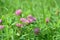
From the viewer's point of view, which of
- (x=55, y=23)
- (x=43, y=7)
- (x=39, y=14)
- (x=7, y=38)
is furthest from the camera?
(x=43, y=7)

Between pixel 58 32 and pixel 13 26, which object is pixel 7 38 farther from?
pixel 58 32

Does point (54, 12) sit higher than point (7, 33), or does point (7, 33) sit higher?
point (54, 12)

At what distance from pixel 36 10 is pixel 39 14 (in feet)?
0.63

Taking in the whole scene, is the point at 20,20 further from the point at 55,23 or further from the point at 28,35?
the point at 55,23

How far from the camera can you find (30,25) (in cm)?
305

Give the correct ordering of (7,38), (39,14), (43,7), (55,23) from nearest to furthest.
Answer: (7,38)
(55,23)
(39,14)
(43,7)

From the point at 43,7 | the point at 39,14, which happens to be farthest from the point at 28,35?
the point at 43,7

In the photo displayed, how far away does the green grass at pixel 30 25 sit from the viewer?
2.97 meters

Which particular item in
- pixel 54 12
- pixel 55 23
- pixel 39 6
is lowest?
pixel 55 23

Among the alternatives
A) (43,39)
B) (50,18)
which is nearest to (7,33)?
(43,39)

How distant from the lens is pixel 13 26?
3.04 meters

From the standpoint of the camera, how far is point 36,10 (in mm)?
3730

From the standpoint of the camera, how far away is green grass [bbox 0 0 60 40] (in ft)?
9.76

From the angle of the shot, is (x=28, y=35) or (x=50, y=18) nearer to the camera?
(x=28, y=35)
